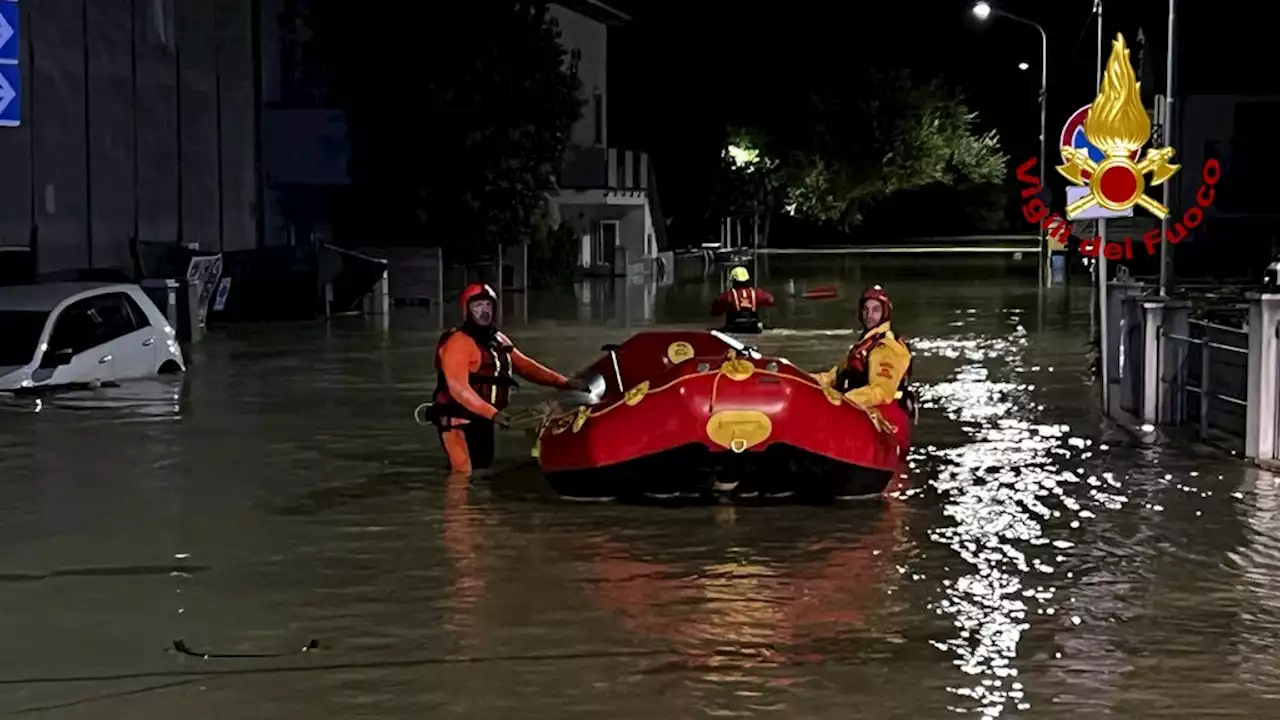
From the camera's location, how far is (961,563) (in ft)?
36.6

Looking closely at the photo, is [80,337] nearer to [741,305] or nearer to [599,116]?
[741,305]

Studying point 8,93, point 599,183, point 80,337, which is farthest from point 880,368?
point 599,183

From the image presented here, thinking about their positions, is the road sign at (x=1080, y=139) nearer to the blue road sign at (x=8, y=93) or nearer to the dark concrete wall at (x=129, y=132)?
the blue road sign at (x=8, y=93)

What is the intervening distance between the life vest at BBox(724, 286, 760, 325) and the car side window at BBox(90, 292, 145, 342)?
902 cm

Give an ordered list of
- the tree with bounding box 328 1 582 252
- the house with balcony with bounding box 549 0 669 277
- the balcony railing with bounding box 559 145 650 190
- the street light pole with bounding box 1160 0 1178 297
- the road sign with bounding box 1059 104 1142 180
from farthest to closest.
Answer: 1. the house with balcony with bounding box 549 0 669 277
2. the balcony railing with bounding box 559 145 650 190
3. the tree with bounding box 328 1 582 252
4. the road sign with bounding box 1059 104 1142 180
5. the street light pole with bounding box 1160 0 1178 297

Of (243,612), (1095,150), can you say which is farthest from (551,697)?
(1095,150)

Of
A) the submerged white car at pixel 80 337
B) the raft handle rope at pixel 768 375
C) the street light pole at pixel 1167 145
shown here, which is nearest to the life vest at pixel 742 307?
the submerged white car at pixel 80 337

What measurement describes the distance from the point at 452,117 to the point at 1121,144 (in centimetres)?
2493

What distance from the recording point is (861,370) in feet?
46.1

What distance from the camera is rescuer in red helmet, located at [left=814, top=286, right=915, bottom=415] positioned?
13.7 meters

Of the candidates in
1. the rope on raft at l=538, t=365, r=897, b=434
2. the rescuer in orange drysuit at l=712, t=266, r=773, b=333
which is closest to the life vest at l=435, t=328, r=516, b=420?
the rope on raft at l=538, t=365, r=897, b=434

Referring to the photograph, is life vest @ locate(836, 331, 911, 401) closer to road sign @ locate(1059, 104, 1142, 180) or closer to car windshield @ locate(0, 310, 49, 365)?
road sign @ locate(1059, 104, 1142, 180)

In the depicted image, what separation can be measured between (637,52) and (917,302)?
39.9 m

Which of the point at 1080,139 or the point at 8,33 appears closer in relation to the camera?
the point at 8,33
